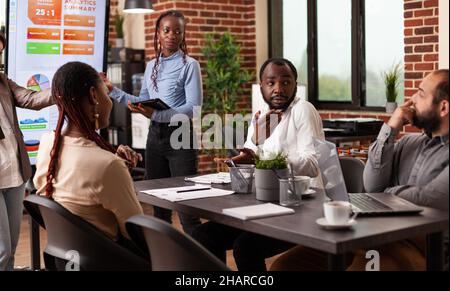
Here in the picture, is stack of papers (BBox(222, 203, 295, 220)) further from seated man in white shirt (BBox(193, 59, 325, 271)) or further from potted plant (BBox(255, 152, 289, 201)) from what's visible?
seated man in white shirt (BBox(193, 59, 325, 271))

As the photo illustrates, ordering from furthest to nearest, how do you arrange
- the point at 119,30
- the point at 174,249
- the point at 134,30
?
the point at 134,30 < the point at 119,30 < the point at 174,249

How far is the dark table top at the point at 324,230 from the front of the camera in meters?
1.81

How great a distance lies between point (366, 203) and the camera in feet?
7.30

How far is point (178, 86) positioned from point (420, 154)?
6.27ft

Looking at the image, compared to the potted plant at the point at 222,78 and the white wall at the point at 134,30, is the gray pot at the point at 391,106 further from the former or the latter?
the white wall at the point at 134,30

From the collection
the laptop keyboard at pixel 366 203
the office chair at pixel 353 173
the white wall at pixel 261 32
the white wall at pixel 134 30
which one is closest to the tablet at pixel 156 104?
the office chair at pixel 353 173

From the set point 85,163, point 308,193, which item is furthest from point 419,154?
point 85,163

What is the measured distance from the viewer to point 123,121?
22.1ft

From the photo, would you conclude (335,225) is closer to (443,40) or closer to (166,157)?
(443,40)

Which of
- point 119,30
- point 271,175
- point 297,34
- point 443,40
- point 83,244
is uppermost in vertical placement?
point 119,30

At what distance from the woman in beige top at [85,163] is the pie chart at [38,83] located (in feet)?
4.46

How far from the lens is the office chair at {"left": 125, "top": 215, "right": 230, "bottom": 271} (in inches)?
71.7

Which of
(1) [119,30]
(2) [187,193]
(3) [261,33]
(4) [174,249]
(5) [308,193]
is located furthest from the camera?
(1) [119,30]
